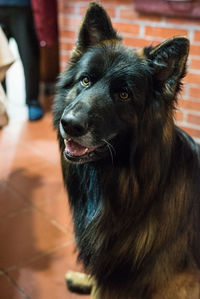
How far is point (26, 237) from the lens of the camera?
1922 mm

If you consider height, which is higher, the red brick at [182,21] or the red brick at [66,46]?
the red brick at [182,21]

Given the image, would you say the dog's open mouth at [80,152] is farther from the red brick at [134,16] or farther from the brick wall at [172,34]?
the red brick at [134,16]

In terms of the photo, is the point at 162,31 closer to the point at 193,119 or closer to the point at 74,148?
the point at 193,119

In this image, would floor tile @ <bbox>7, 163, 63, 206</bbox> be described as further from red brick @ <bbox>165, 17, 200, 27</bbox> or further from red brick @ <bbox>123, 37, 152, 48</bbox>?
red brick @ <bbox>165, 17, 200, 27</bbox>

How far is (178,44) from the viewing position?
1.14m

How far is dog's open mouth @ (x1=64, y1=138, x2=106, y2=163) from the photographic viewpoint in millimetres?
1236

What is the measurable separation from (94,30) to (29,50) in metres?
2.09

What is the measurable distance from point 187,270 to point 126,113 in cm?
63

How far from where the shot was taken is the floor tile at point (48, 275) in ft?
5.21

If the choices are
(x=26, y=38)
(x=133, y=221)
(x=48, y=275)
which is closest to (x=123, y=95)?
(x=133, y=221)

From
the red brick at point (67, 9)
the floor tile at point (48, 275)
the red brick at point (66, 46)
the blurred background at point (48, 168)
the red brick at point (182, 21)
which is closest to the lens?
the floor tile at point (48, 275)

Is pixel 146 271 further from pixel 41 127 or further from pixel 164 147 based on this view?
pixel 41 127

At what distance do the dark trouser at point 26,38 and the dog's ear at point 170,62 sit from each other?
2252 millimetres

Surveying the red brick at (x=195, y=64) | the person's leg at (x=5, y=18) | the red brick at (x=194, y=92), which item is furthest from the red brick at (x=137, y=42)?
the person's leg at (x=5, y=18)
